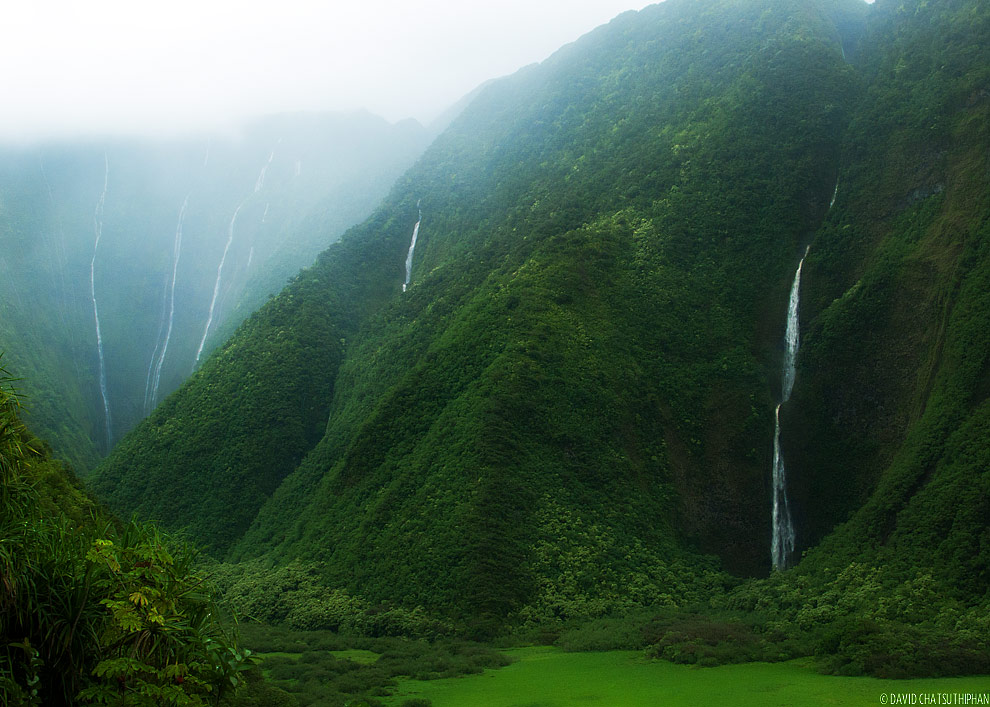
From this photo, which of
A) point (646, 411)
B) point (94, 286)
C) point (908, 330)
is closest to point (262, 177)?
point (94, 286)

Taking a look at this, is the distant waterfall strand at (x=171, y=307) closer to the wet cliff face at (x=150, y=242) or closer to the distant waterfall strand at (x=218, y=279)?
the wet cliff face at (x=150, y=242)

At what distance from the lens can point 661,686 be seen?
1562 centimetres

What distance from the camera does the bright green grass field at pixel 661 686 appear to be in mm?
13297

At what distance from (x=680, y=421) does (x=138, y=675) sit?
28.3 meters

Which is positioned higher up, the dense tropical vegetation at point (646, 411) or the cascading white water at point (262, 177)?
the cascading white water at point (262, 177)

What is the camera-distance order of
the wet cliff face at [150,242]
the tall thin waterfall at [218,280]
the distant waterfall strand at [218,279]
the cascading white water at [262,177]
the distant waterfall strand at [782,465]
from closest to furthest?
the distant waterfall strand at [782,465] → the wet cliff face at [150,242] → the distant waterfall strand at [218,279] → the tall thin waterfall at [218,280] → the cascading white water at [262,177]

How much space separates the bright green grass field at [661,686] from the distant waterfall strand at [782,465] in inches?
510

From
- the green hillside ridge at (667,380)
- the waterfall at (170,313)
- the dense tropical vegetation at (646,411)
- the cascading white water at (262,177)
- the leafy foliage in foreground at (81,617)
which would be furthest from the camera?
the cascading white water at (262,177)

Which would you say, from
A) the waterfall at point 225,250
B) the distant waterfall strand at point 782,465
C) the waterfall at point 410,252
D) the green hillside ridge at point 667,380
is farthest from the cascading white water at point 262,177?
the distant waterfall strand at point 782,465

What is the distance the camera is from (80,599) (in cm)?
729

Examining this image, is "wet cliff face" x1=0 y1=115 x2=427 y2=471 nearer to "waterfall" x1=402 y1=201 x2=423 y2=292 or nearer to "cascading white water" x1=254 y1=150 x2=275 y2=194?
"cascading white water" x1=254 y1=150 x2=275 y2=194

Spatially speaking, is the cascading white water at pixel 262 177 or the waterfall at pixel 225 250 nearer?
the waterfall at pixel 225 250

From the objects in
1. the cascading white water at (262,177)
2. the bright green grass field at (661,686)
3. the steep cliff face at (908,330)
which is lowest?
the bright green grass field at (661,686)

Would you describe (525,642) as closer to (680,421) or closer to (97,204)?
(680,421)
